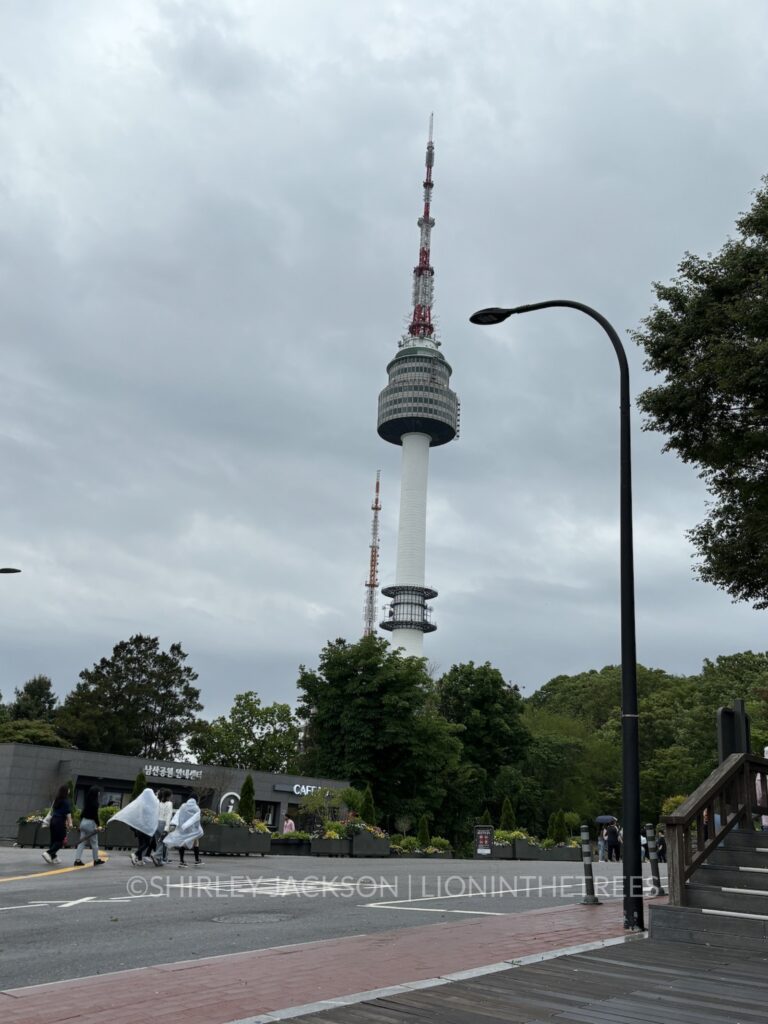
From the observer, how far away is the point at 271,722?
6738cm

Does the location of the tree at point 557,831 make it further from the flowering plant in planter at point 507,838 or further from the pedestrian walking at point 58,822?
the pedestrian walking at point 58,822

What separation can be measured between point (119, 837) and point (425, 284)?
106444mm

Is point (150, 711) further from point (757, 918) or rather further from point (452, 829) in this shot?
point (757, 918)

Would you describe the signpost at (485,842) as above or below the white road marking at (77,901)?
below

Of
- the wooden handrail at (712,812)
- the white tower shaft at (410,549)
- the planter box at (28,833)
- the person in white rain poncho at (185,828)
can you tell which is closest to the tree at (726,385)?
the wooden handrail at (712,812)

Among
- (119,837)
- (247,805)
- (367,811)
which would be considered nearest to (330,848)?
(247,805)

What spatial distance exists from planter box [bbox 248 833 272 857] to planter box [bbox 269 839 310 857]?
351 cm

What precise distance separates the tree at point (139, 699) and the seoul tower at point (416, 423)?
2794 cm

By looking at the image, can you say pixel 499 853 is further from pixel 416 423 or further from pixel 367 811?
pixel 416 423

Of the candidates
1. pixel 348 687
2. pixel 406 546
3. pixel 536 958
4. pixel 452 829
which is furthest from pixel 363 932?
pixel 406 546

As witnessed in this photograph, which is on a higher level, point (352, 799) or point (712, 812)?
point (712, 812)

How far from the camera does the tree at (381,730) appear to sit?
179 ft

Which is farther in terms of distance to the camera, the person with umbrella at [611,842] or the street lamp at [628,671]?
the person with umbrella at [611,842]

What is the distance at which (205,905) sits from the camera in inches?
477
